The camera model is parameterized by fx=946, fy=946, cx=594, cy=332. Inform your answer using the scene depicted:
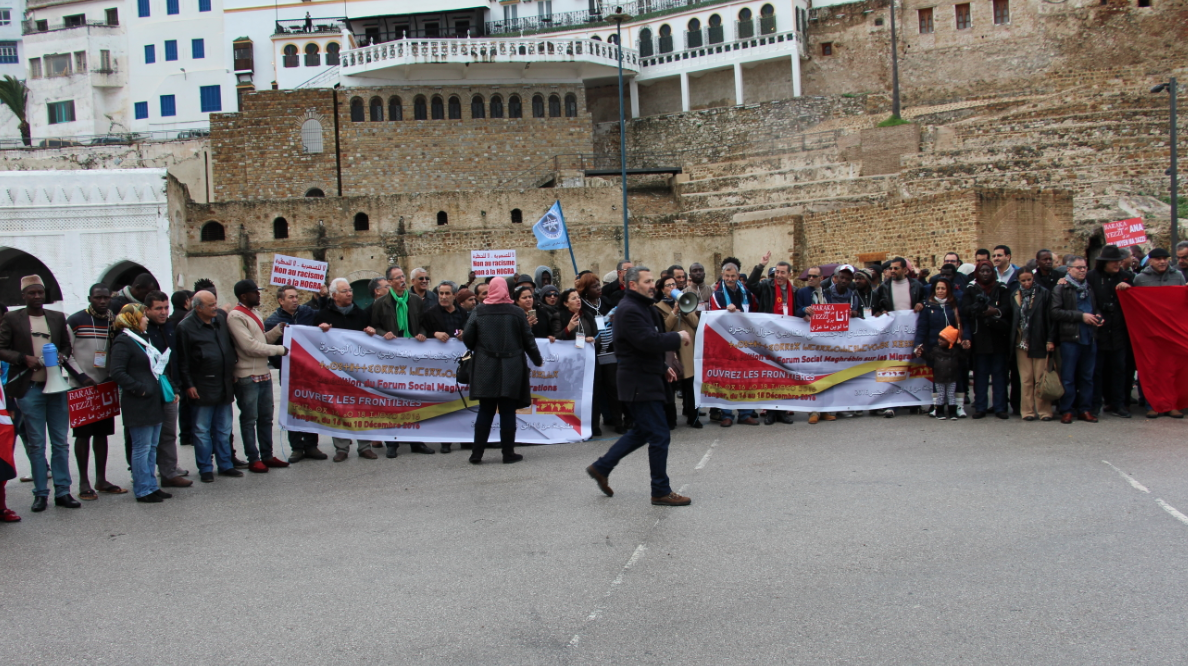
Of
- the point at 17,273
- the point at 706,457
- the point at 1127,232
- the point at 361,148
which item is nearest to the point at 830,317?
the point at 706,457

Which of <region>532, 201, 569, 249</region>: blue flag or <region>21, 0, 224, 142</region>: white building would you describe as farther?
<region>21, 0, 224, 142</region>: white building

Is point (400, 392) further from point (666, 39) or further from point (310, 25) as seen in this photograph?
point (310, 25)

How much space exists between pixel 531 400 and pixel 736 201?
27.5 metres

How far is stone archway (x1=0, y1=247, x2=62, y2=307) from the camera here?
33.5 m

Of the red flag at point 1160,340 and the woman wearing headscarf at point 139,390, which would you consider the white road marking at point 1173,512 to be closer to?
the red flag at point 1160,340

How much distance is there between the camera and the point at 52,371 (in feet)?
25.5

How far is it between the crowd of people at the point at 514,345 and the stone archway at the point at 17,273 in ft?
89.6

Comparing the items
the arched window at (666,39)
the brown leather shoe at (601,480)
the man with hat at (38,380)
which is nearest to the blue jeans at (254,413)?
the man with hat at (38,380)

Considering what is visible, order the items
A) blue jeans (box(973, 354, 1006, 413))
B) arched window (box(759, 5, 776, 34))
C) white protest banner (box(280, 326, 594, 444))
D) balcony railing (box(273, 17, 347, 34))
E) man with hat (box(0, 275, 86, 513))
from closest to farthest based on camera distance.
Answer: man with hat (box(0, 275, 86, 513)) → white protest banner (box(280, 326, 594, 444)) → blue jeans (box(973, 354, 1006, 413)) → arched window (box(759, 5, 776, 34)) → balcony railing (box(273, 17, 347, 34))

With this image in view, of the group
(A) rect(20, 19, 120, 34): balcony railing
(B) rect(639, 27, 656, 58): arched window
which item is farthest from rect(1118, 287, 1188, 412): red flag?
(A) rect(20, 19, 120, 34): balcony railing

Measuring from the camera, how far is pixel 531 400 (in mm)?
9727

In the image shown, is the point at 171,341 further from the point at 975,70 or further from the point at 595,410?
the point at 975,70

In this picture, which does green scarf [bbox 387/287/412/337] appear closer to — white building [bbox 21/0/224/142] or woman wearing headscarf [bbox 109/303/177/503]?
woman wearing headscarf [bbox 109/303/177/503]

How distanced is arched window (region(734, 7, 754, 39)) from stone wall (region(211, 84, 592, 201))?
12.4m
